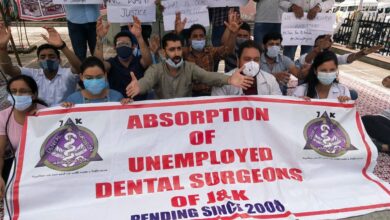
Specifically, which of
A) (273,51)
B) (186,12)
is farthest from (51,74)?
(273,51)

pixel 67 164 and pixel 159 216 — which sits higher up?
pixel 67 164

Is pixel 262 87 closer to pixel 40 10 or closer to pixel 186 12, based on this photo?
pixel 186 12

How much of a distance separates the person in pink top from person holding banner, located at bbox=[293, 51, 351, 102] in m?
2.62

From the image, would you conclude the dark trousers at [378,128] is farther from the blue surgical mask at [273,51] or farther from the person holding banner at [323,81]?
the blue surgical mask at [273,51]

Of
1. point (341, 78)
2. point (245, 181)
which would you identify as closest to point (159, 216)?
point (245, 181)

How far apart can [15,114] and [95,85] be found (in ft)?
2.41

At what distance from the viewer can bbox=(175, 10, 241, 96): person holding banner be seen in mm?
4086

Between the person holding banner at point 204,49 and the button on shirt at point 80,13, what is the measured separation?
1427 mm

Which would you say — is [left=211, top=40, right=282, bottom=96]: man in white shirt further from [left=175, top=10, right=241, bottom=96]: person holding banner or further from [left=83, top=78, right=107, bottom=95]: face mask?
[left=83, top=78, right=107, bottom=95]: face mask

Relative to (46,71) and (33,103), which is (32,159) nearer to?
(33,103)

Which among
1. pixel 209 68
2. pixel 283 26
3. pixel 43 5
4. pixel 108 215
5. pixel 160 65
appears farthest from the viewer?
pixel 43 5

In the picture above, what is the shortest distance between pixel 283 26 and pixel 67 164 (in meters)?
3.46

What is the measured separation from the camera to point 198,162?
3.06 metres

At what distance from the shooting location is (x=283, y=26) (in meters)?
4.87
